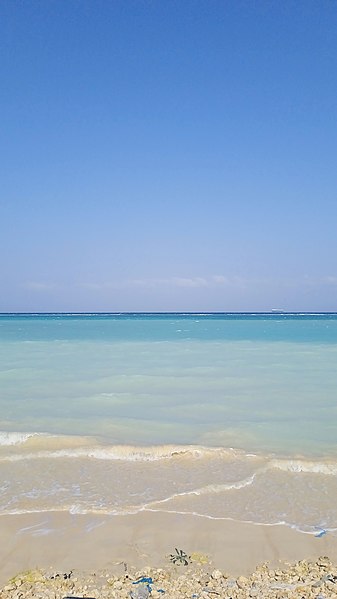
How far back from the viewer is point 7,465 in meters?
6.90

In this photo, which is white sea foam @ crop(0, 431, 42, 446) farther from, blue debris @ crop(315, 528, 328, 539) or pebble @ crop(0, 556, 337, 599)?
blue debris @ crop(315, 528, 328, 539)

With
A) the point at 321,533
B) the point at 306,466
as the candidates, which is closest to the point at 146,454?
the point at 306,466

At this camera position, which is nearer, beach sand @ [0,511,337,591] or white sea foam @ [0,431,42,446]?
beach sand @ [0,511,337,591]

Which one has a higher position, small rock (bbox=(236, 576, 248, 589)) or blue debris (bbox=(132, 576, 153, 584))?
small rock (bbox=(236, 576, 248, 589))

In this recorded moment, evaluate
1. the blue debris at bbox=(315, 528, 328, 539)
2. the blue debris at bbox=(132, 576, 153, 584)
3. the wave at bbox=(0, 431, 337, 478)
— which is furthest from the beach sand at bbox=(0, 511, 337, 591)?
the wave at bbox=(0, 431, 337, 478)

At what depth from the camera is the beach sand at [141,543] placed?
4.07m

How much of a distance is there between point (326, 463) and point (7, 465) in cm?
523

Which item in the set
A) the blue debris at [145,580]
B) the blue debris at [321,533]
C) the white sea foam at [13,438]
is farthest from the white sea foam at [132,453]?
the blue debris at [145,580]

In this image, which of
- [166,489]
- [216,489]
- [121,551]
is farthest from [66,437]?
[121,551]

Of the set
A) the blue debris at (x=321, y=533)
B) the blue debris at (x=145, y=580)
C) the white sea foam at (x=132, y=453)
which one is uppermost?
the blue debris at (x=145, y=580)

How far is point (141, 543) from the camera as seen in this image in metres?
4.43

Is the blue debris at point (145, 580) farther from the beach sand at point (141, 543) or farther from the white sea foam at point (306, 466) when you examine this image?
the white sea foam at point (306, 466)

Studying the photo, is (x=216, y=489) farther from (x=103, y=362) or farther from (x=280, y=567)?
(x=103, y=362)

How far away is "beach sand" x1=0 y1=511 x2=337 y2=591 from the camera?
407 cm
